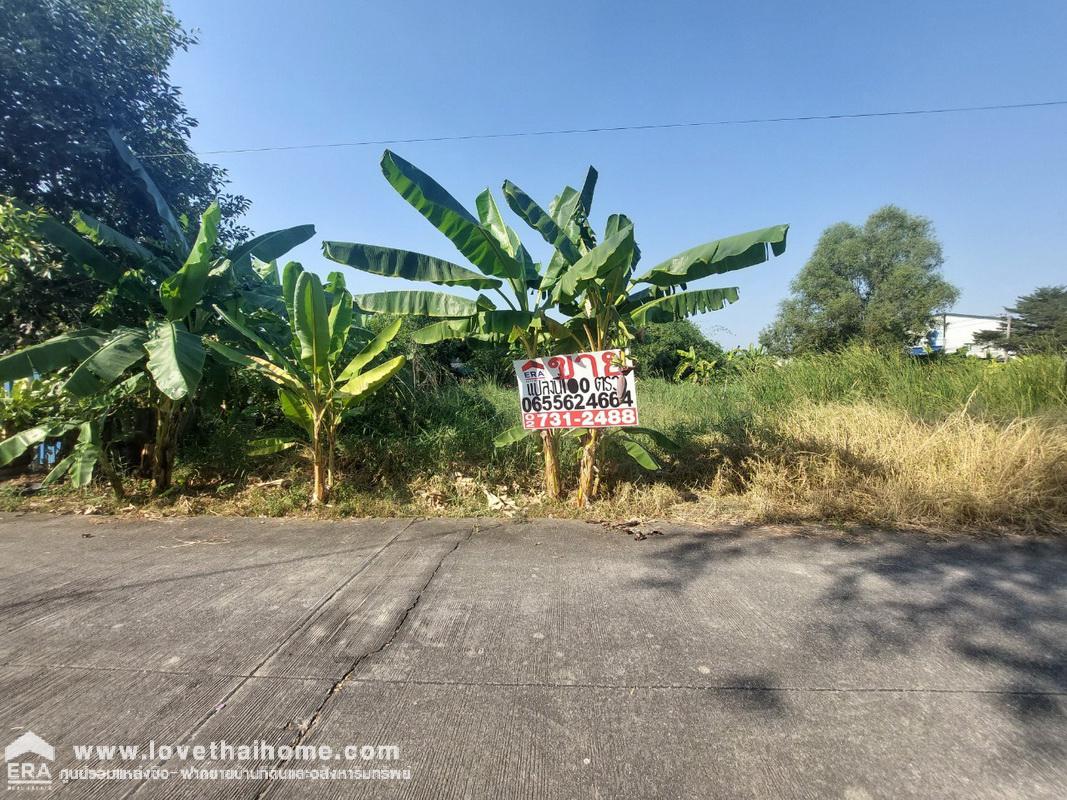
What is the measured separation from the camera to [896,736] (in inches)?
71.9

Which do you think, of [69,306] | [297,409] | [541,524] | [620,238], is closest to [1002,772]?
[541,524]

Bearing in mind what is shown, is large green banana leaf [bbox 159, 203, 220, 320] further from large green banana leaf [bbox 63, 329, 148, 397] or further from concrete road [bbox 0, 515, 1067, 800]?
concrete road [bbox 0, 515, 1067, 800]

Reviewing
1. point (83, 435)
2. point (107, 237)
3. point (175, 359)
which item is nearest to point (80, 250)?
point (107, 237)

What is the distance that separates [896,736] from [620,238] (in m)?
3.54

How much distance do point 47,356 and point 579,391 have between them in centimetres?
504

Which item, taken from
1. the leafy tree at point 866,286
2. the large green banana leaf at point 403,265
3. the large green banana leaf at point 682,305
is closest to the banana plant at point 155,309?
the large green banana leaf at point 403,265

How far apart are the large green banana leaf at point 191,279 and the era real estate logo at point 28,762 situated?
4.19 metres

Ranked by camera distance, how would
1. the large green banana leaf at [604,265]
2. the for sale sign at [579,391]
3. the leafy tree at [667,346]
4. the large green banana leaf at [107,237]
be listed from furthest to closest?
the leafy tree at [667,346], the large green banana leaf at [107,237], the for sale sign at [579,391], the large green banana leaf at [604,265]

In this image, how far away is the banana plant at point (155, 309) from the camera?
4.34 m

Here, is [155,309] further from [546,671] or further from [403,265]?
[546,671]

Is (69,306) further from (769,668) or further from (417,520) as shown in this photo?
(769,668)

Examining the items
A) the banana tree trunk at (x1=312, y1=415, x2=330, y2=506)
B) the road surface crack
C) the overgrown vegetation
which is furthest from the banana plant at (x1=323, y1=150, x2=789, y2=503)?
the road surface crack

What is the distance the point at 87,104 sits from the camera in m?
6.29

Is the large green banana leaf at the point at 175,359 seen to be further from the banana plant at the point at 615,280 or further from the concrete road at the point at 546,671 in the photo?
the banana plant at the point at 615,280
